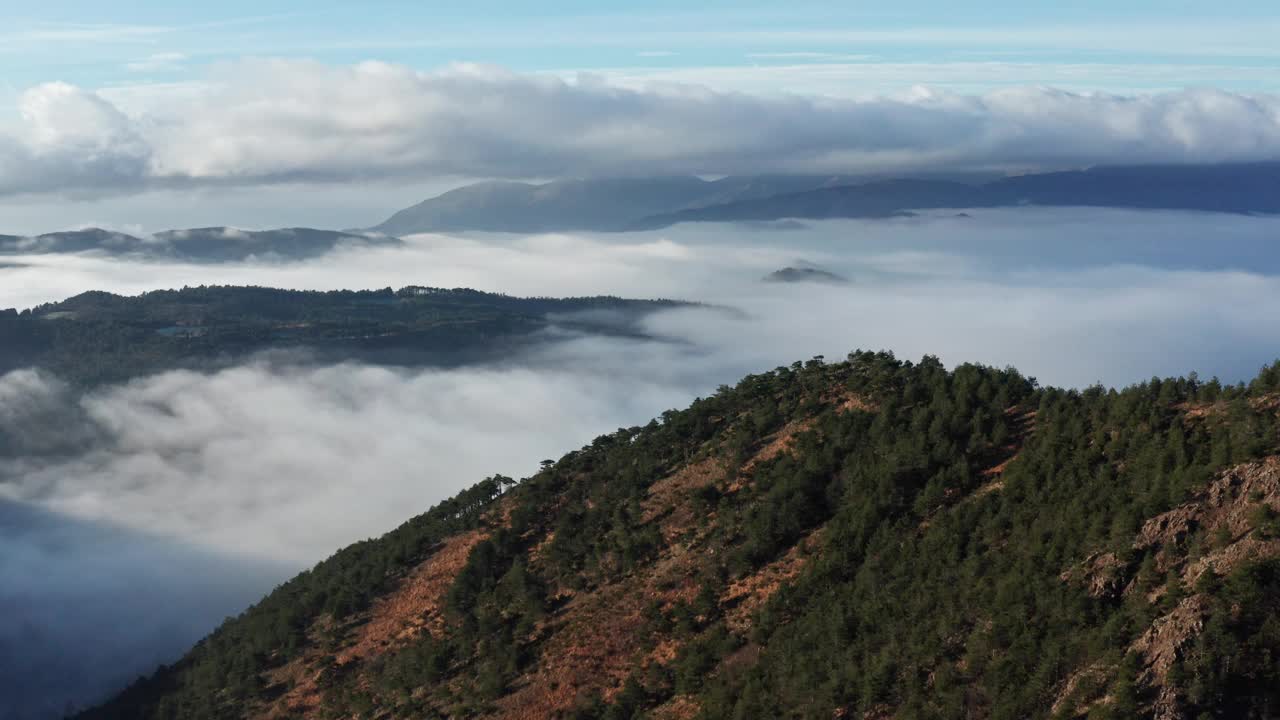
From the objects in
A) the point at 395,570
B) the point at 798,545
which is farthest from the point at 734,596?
the point at 395,570

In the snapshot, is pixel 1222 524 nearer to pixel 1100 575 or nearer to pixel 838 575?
pixel 1100 575

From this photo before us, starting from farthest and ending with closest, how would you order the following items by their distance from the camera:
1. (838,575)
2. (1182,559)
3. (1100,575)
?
1. (838,575)
2. (1100,575)
3. (1182,559)

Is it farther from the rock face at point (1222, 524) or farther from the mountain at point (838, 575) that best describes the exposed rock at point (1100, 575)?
the rock face at point (1222, 524)

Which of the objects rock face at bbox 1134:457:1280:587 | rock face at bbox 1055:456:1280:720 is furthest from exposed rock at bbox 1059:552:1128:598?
rock face at bbox 1134:457:1280:587

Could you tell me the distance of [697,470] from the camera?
8169cm

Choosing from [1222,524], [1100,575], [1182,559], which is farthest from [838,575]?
[1222,524]

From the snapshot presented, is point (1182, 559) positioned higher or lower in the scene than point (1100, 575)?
higher

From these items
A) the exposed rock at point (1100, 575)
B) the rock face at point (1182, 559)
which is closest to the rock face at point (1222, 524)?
the rock face at point (1182, 559)

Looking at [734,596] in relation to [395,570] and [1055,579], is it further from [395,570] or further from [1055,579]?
[395,570]

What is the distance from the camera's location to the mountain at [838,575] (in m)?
43.1

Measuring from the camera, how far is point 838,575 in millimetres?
60125

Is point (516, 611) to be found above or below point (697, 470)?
below

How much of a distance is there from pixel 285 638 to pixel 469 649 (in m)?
24.7

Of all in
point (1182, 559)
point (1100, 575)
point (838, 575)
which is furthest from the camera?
point (838, 575)
